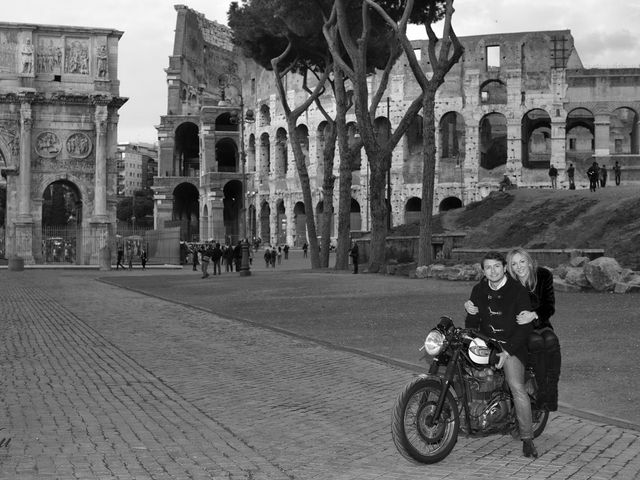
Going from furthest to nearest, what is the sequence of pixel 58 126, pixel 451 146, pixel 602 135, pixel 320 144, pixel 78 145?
pixel 320 144
pixel 451 146
pixel 602 135
pixel 78 145
pixel 58 126

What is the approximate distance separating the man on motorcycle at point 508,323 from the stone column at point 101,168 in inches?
1525

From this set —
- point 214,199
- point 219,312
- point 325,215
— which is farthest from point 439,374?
point 214,199

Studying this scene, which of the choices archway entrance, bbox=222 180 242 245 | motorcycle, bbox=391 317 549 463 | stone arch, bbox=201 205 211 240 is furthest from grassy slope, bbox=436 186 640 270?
archway entrance, bbox=222 180 242 245

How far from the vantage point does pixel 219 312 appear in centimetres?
1780

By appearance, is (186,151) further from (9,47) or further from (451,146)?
(9,47)

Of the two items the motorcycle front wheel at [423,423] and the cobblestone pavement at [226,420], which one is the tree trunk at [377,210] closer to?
the cobblestone pavement at [226,420]

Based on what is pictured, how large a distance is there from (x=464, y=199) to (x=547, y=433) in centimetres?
5027

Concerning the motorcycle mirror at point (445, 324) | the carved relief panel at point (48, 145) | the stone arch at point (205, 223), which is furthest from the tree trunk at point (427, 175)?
the stone arch at point (205, 223)

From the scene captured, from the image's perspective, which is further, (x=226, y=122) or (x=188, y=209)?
(x=188, y=209)

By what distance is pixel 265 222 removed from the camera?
66.6 m

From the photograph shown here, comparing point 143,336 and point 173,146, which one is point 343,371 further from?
point 173,146

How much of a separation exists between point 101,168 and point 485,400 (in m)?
39.4

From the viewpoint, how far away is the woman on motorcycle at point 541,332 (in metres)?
6.35

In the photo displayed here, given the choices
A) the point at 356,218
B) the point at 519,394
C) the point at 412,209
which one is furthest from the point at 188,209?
the point at 519,394
